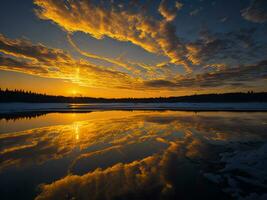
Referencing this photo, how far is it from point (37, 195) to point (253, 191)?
545 cm

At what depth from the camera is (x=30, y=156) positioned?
277 inches

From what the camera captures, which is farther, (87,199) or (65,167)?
(65,167)

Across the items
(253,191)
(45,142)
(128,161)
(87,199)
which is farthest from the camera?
(45,142)

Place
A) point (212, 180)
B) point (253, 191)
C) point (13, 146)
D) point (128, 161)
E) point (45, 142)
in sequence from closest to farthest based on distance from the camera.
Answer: point (253, 191) < point (212, 180) < point (128, 161) < point (13, 146) < point (45, 142)

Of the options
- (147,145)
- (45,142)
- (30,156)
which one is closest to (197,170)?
(147,145)

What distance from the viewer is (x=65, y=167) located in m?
Answer: 5.76

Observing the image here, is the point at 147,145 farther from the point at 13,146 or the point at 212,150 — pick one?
the point at 13,146

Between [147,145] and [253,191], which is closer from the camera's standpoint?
[253,191]

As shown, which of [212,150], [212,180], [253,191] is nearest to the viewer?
[253,191]

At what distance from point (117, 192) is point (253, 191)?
3.47 meters

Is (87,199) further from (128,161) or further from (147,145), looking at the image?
(147,145)

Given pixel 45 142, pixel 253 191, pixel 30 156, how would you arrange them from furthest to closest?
pixel 45 142, pixel 30 156, pixel 253 191

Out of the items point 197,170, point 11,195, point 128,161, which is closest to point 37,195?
point 11,195

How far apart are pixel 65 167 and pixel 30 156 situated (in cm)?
241
